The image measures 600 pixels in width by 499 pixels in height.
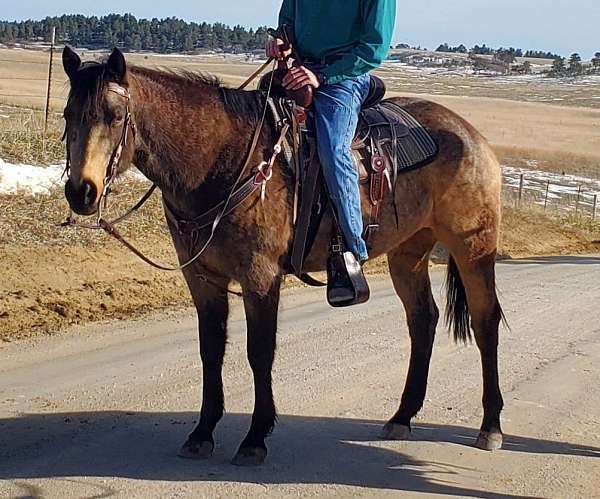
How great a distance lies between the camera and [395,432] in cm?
623

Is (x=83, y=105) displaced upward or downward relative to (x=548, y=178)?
upward

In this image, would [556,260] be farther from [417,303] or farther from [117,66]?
[117,66]

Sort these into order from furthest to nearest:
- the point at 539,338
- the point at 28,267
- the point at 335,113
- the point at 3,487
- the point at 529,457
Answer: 1. the point at 28,267
2. the point at 539,338
3. the point at 529,457
4. the point at 335,113
5. the point at 3,487

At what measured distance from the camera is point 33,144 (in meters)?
13.7

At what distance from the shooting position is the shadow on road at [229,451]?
5.33 metres

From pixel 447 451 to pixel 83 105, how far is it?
125 inches

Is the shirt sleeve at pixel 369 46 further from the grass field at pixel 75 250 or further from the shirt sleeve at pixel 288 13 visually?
the grass field at pixel 75 250

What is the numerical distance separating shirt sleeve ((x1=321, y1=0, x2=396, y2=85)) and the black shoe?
105 centimetres

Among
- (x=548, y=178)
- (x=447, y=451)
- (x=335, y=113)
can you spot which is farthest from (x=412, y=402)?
(x=548, y=178)

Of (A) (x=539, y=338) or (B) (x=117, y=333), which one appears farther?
(A) (x=539, y=338)

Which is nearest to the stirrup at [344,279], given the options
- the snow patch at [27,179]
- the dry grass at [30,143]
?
the snow patch at [27,179]

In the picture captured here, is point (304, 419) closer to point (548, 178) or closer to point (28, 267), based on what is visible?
point (28, 267)

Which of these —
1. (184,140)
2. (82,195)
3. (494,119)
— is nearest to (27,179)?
(184,140)

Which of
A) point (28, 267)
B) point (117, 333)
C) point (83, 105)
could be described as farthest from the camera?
point (28, 267)
